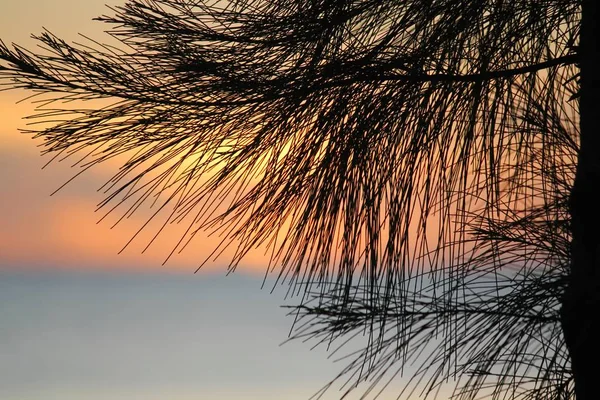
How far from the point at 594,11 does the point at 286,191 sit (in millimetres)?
957

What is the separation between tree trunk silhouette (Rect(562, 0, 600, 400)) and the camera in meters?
1.89

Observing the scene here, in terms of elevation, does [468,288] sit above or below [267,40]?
below

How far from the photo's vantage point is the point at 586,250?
6.77 feet

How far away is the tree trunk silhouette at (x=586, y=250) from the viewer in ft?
6.21

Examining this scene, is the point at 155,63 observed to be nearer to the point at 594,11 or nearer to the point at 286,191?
the point at 286,191

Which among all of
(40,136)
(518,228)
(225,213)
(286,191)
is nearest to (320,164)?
(286,191)

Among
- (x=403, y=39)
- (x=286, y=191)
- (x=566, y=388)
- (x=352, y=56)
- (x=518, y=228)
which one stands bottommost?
(x=566, y=388)

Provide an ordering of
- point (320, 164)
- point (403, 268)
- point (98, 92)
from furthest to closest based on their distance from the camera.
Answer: point (98, 92) < point (320, 164) < point (403, 268)

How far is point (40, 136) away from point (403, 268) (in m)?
1.07

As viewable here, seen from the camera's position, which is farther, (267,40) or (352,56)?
(267,40)

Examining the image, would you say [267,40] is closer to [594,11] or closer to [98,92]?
[98,92]

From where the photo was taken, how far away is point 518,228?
7.45 feet

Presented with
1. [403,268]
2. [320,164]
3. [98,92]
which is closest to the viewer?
[403,268]

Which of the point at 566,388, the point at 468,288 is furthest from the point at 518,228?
the point at 566,388
